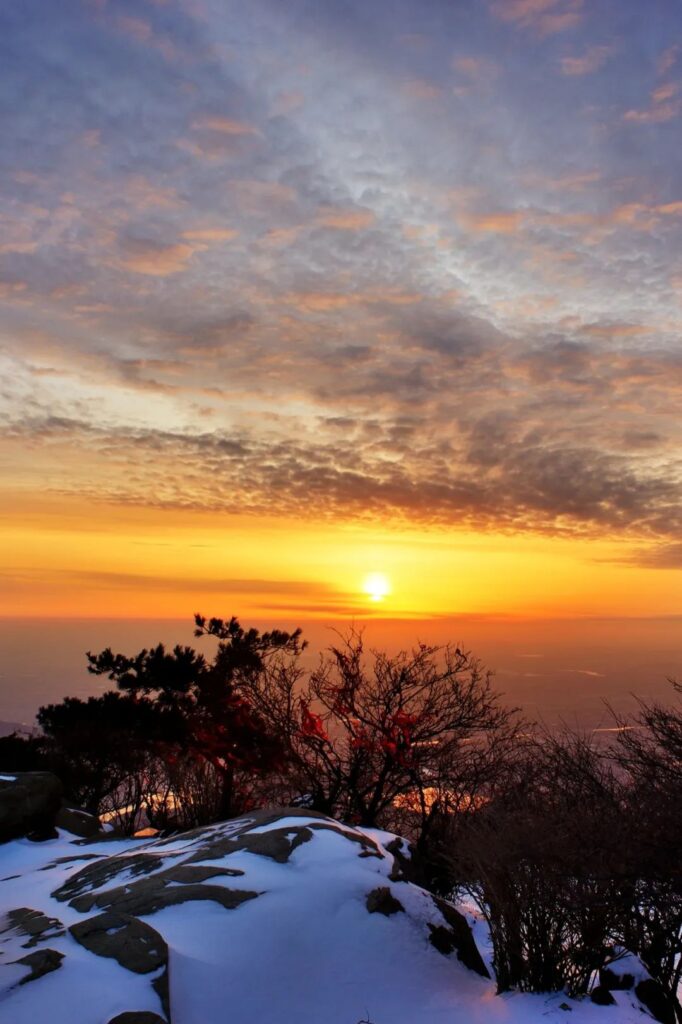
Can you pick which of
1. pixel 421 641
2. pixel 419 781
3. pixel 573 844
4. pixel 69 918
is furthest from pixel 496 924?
pixel 421 641

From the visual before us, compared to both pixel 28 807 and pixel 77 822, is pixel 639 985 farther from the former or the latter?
pixel 77 822

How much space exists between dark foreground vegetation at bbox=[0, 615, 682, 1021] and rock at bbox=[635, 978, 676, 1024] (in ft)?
0.15

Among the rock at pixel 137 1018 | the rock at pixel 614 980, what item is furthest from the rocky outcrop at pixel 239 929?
the rock at pixel 614 980

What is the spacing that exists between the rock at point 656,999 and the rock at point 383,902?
393cm

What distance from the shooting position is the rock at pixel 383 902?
9219 mm

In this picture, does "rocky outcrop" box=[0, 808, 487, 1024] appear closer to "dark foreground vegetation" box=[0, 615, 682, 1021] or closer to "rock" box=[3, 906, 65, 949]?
"rock" box=[3, 906, 65, 949]

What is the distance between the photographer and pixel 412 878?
10977 millimetres

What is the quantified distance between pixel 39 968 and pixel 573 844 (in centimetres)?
738

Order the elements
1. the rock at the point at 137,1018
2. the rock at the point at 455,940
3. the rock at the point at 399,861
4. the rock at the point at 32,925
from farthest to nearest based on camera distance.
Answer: the rock at the point at 399,861, the rock at the point at 455,940, the rock at the point at 32,925, the rock at the point at 137,1018

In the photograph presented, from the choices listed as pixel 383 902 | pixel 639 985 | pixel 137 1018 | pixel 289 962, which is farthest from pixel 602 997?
pixel 137 1018

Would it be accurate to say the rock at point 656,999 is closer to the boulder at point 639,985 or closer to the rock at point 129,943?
the boulder at point 639,985

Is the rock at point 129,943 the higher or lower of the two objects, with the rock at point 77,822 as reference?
higher

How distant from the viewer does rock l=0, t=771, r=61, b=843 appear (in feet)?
51.4

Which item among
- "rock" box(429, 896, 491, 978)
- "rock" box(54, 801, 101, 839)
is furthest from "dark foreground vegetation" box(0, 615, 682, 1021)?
"rock" box(54, 801, 101, 839)
